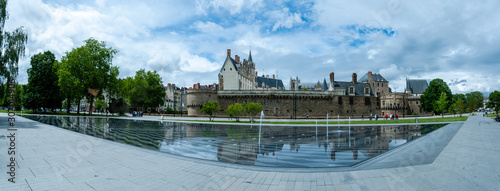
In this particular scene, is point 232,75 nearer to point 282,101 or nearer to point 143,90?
point 282,101

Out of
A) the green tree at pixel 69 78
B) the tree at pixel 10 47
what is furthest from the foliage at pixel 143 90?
the tree at pixel 10 47

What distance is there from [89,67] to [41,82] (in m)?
10.9

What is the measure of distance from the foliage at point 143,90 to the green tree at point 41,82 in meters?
12.7

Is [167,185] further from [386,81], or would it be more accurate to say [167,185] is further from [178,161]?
[386,81]


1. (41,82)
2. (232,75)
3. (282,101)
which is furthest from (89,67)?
(282,101)

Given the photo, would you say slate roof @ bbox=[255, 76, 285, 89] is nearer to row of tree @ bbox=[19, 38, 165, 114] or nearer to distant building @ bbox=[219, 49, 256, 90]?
distant building @ bbox=[219, 49, 256, 90]

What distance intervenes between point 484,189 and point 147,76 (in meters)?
62.8

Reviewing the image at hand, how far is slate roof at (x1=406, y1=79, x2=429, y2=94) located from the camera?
73750mm

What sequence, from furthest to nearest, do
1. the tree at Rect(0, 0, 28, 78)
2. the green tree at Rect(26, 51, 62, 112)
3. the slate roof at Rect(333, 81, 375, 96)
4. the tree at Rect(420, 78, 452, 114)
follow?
the slate roof at Rect(333, 81, 375, 96) < the tree at Rect(420, 78, 452, 114) < the green tree at Rect(26, 51, 62, 112) < the tree at Rect(0, 0, 28, 78)

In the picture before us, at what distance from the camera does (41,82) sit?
44938mm

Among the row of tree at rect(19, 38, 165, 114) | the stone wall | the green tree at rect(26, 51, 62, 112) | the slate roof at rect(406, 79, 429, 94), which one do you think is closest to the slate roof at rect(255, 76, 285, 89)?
the stone wall

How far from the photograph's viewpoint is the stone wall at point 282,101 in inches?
2167

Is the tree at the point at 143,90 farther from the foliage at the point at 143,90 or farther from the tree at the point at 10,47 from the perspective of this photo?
the tree at the point at 10,47

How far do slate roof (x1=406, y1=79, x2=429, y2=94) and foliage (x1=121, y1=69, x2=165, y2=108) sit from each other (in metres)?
74.0
